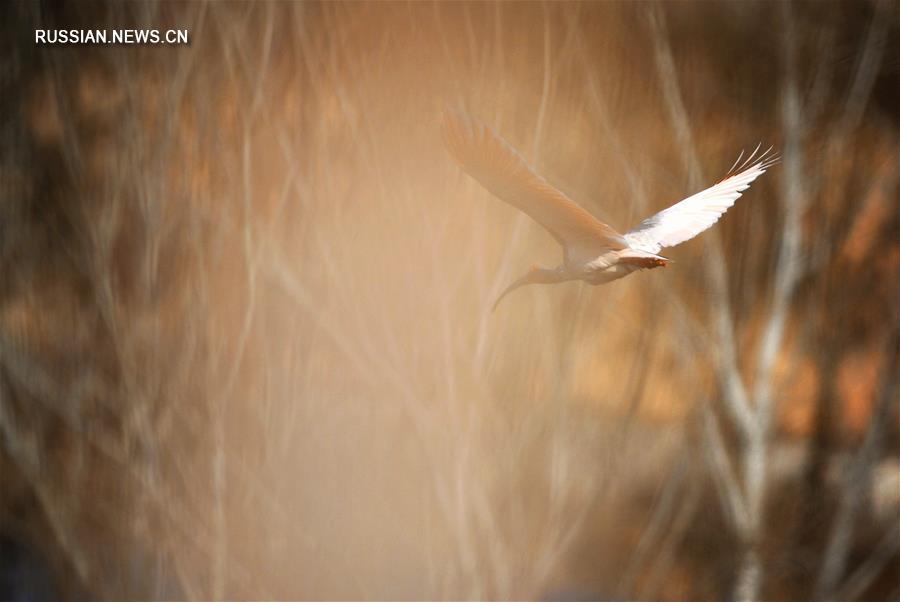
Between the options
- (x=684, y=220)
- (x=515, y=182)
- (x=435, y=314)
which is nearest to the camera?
(x=515, y=182)

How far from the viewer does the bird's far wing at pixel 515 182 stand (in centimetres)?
123

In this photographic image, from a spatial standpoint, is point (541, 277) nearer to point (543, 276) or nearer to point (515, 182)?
point (543, 276)

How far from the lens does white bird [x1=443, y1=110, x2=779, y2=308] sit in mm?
1246

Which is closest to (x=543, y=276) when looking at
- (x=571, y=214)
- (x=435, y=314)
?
(x=571, y=214)

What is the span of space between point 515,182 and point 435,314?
906mm

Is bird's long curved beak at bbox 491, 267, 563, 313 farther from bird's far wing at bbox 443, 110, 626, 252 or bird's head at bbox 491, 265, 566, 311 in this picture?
bird's far wing at bbox 443, 110, 626, 252

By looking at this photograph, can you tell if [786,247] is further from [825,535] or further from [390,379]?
[390,379]

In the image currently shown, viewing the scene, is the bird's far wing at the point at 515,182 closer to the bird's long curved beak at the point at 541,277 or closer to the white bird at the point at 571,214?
the white bird at the point at 571,214

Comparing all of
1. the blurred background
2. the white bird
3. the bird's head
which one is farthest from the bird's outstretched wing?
the blurred background

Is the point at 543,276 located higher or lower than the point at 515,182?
lower

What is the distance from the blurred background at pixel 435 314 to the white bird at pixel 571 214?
595 mm

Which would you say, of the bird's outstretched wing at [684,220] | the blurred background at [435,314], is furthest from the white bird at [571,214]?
the blurred background at [435,314]

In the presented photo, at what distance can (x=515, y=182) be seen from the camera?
1305 millimetres

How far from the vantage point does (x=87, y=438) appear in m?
2.32
